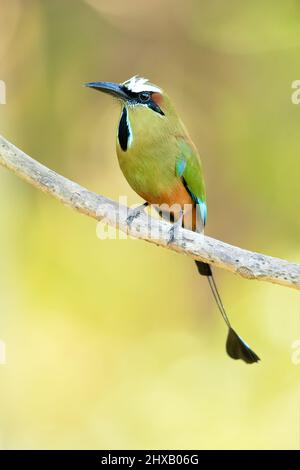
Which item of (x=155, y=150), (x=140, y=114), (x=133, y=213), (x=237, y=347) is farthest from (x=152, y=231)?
(x=237, y=347)

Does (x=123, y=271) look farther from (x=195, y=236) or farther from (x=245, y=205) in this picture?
(x=195, y=236)

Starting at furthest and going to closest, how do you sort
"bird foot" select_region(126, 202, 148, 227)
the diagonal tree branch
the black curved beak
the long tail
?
the long tail, the black curved beak, "bird foot" select_region(126, 202, 148, 227), the diagonal tree branch

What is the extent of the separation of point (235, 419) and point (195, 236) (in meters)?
1.95

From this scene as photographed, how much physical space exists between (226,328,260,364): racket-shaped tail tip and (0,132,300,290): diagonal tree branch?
0.49 m

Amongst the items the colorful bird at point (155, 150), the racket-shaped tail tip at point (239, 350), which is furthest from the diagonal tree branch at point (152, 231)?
the racket-shaped tail tip at point (239, 350)

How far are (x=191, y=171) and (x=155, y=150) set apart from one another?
0.19m

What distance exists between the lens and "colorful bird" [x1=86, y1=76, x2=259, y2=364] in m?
2.45

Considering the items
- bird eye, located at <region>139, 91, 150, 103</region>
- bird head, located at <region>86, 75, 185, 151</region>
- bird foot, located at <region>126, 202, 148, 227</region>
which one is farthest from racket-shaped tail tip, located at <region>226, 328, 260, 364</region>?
bird eye, located at <region>139, 91, 150, 103</region>

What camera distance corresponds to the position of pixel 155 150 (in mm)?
2453

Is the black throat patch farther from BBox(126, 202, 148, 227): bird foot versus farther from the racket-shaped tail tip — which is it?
the racket-shaped tail tip

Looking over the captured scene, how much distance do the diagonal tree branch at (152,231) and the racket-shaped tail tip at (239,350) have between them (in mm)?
494

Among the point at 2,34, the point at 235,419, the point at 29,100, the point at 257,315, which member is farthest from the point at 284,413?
the point at 2,34

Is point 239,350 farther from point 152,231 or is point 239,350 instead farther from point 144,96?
point 144,96

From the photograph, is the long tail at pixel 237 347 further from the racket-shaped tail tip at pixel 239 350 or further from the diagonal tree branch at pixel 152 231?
the diagonal tree branch at pixel 152 231
